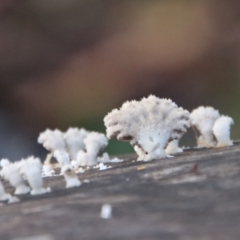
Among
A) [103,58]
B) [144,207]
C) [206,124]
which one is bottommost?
[144,207]

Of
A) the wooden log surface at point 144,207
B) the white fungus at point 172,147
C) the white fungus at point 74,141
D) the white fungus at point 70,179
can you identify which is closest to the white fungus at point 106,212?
the wooden log surface at point 144,207

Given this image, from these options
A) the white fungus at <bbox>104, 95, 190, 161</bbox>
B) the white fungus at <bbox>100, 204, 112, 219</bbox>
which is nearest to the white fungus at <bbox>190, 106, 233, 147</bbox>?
the white fungus at <bbox>104, 95, 190, 161</bbox>

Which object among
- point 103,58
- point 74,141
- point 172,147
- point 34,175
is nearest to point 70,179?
point 34,175

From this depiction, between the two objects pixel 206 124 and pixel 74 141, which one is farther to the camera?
pixel 74 141

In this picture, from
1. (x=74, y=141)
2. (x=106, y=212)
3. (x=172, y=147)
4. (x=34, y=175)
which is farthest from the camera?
(x=74, y=141)

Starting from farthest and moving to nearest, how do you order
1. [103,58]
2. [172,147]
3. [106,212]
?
1. [103,58]
2. [172,147]
3. [106,212]

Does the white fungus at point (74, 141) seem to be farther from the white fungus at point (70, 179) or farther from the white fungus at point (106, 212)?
the white fungus at point (106, 212)

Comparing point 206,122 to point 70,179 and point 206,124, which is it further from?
point 70,179
